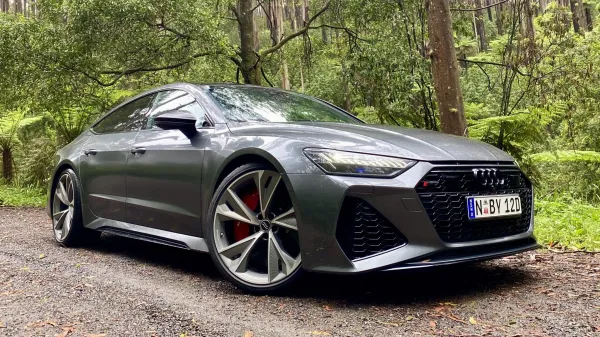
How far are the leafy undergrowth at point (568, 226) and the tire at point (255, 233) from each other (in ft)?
8.54

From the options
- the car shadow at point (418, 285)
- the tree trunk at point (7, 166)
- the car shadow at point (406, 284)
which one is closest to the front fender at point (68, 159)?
the car shadow at point (406, 284)

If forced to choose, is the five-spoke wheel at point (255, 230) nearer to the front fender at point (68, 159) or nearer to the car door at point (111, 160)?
the car door at point (111, 160)

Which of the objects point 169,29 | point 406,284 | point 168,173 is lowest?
point 406,284

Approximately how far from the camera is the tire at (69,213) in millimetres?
4938

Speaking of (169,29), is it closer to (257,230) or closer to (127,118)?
(127,118)

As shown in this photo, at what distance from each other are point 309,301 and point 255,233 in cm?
53

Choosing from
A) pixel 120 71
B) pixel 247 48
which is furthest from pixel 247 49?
pixel 120 71

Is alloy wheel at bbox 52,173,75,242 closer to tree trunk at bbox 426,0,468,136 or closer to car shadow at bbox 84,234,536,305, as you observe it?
car shadow at bbox 84,234,536,305

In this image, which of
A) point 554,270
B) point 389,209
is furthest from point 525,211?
point 389,209

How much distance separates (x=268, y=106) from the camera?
400 cm

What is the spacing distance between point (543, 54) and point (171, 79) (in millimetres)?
7010

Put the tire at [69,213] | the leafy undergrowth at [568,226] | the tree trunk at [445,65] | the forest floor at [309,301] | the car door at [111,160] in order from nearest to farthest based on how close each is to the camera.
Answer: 1. the forest floor at [309,301]
2. the car door at [111,160]
3. the leafy undergrowth at [568,226]
4. the tire at [69,213]
5. the tree trunk at [445,65]

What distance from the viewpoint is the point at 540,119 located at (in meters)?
7.39

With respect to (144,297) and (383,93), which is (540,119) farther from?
(144,297)
